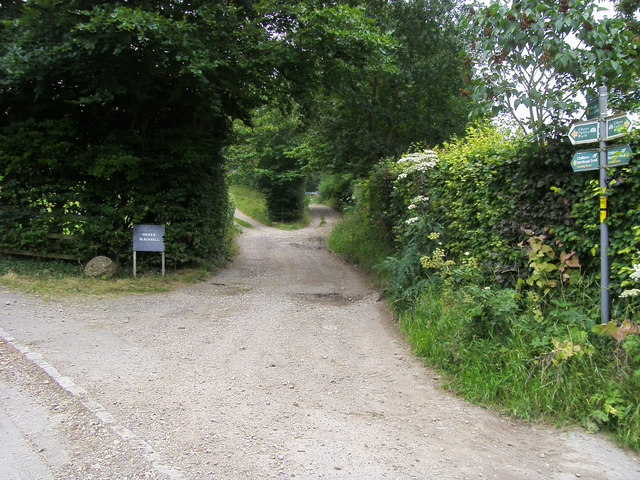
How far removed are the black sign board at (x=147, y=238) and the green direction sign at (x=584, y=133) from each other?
29.4ft

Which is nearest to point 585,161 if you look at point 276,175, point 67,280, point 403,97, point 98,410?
point 98,410

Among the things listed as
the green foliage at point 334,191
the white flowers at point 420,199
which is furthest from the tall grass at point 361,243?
the green foliage at point 334,191

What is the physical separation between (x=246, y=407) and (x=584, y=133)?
415 cm

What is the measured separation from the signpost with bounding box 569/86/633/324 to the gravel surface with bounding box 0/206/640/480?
1.41 metres

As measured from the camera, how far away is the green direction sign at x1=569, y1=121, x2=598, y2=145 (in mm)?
4497

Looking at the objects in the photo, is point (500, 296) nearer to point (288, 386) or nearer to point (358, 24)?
point (288, 386)

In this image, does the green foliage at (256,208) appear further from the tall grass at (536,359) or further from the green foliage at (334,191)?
the tall grass at (536,359)

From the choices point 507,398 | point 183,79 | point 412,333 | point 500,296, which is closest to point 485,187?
point 500,296

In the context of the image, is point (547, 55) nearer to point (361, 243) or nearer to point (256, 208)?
point (361, 243)

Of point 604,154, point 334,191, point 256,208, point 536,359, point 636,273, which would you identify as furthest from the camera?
point 256,208

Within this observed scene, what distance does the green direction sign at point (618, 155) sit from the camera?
4.21 metres

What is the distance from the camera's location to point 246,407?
14.7 feet

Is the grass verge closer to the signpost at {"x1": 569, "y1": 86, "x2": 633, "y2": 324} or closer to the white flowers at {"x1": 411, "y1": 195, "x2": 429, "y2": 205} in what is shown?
the white flowers at {"x1": 411, "y1": 195, "x2": 429, "y2": 205}

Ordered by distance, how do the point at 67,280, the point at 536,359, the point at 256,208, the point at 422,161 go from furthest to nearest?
the point at 256,208 < the point at 67,280 < the point at 422,161 < the point at 536,359
